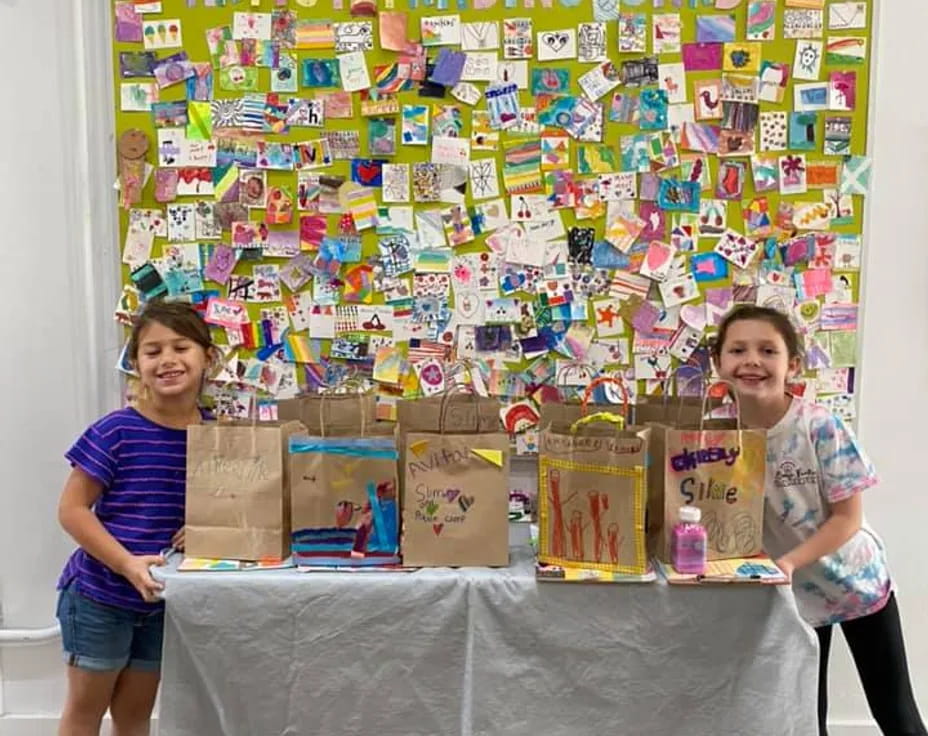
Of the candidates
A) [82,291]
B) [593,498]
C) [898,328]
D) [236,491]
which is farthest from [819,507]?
[82,291]

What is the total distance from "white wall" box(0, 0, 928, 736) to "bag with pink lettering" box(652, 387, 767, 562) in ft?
2.54

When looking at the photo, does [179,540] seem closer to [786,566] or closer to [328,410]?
[328,410]

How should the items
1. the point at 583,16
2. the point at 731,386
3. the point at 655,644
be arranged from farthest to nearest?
the point at 583,16, the point at 731,386, the point at 655,644

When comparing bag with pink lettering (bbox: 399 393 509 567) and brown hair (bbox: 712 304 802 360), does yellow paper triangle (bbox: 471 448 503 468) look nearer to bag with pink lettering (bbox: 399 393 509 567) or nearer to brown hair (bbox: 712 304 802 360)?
bag with pink lettering (bbox: 399 393 509 567)

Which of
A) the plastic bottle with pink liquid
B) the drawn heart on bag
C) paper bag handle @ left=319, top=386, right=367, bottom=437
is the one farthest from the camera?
the drawn heart on bag

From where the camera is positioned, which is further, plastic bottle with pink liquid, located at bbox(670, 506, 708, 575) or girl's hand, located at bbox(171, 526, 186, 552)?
girl's hand, located at bbox(171, 526, 186, 552)

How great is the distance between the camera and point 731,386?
1750 mm

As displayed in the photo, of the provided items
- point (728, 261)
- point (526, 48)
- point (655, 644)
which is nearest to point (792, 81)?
point (728, 261)

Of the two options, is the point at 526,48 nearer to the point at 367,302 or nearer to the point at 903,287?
the point at 367,302

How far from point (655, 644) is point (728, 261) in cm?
100

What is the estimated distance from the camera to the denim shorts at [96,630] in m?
1.84

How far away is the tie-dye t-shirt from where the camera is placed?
5.92 ft

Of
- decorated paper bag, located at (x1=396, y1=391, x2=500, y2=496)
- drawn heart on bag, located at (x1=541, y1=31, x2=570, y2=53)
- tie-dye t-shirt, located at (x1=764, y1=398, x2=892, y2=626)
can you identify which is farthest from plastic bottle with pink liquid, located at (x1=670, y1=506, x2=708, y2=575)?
drawn heart on bag, located at (x1=541, y1=31, x2=570, y2=53)

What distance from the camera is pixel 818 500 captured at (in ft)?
6.01
